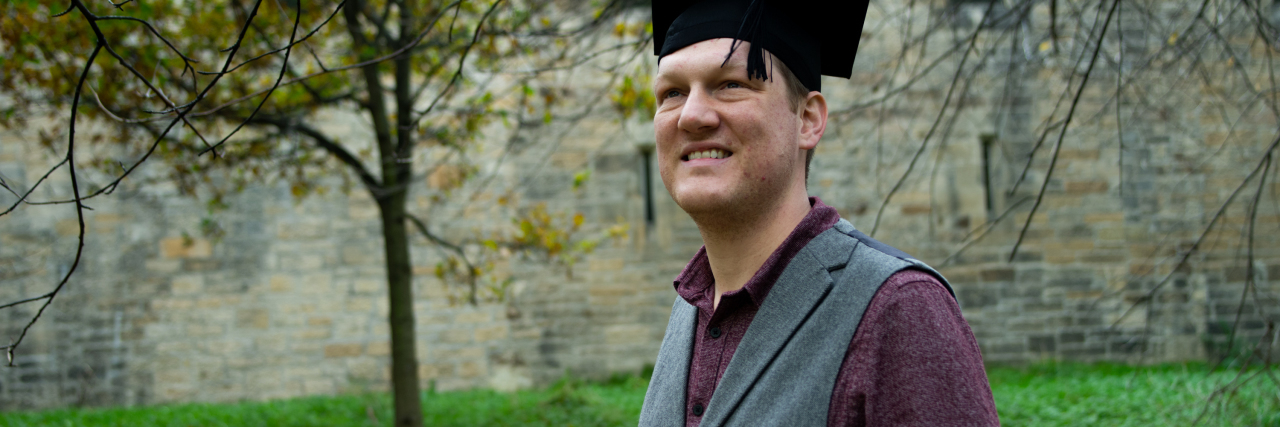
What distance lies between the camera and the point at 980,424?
36.1 inches

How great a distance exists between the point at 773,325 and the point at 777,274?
0.11m

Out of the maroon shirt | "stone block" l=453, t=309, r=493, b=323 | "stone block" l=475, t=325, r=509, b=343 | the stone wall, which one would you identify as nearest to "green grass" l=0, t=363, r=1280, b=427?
the stone wall

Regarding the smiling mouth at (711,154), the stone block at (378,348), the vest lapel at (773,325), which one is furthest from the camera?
the stone block at (378,348)

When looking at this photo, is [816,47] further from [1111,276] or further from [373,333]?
[1111,276]

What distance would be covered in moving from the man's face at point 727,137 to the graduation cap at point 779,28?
0.08 feet

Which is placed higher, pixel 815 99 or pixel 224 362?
pixel 815 99

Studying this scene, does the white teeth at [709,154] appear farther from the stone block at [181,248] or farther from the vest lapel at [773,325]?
the stone block at [181,248]

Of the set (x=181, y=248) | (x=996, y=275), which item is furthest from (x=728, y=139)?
(x=996, y=275)

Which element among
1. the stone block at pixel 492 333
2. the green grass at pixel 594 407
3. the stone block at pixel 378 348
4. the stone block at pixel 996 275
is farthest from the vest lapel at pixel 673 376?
the stone block at pixel 996 275

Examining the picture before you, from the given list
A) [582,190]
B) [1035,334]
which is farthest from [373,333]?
[1035,334]

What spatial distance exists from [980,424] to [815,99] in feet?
1.84

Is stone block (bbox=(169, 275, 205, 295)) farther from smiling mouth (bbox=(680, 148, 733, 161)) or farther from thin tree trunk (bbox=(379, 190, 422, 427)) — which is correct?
smiling mouth (bbox=(680, 148, 733, 161))

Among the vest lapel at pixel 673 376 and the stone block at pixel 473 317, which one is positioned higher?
the vest lapel at pixel 673 376

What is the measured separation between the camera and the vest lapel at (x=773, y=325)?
108cm
